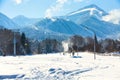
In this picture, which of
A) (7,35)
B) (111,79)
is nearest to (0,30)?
(7,35)

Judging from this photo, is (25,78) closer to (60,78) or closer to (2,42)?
(60,78)

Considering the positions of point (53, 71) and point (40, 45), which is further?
point (40, 45)

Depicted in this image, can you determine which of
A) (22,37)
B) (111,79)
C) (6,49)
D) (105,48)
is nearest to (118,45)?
(105,48)

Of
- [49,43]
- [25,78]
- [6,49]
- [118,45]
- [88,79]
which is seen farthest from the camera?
[118,45]

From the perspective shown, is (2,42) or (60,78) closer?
(60,78)

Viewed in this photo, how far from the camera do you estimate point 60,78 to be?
58.1 feet

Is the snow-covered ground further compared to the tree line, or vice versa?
the tree line

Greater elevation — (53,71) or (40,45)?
(40,45)

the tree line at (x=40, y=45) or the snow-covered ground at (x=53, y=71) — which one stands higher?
the tree line at (x=40, y=45)

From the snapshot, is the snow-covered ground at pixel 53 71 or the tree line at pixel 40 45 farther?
the tree line at pixel 40 45

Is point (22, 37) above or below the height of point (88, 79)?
above

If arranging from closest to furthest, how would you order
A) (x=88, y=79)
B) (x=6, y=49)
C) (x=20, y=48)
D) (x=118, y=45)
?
(x=88, y=79)
(x=6, y=49)
(x=20, y=48)
(x=118, y=45)

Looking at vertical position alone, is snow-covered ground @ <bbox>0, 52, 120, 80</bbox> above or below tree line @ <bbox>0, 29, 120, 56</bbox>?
below

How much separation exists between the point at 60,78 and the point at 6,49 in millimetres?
93115
